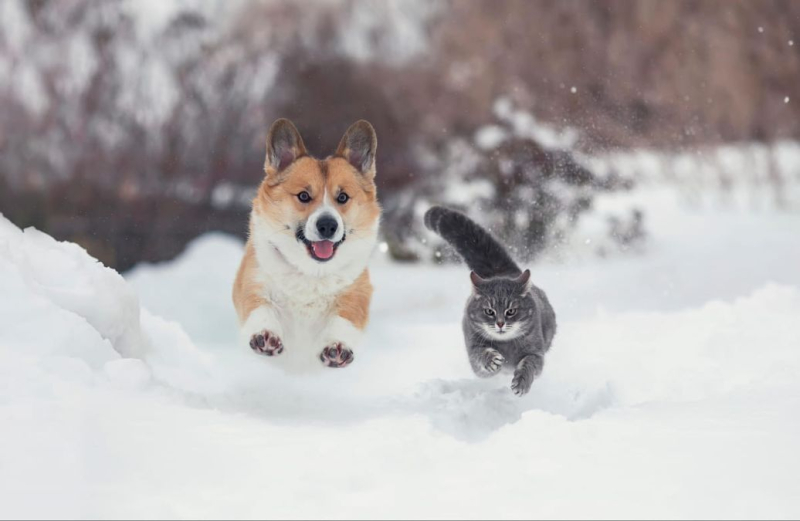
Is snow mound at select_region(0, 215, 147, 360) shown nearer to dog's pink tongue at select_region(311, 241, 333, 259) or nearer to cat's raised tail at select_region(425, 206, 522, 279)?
dog's pink tongue at select_region(311, 241, 333, 259)

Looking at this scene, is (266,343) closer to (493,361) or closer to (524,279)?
(493,361)

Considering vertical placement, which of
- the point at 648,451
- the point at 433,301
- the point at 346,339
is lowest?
the point at 648,451

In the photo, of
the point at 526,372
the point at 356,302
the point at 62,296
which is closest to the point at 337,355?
the point at 356,302

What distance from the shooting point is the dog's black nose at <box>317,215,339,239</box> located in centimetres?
400

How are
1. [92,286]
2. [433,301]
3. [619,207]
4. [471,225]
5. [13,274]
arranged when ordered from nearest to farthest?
[13,274] → [92,286] → [471,225] → [433,301] → [619,207]

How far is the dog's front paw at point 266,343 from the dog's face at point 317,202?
0.48 meters

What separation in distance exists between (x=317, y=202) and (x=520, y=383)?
4.23 feet

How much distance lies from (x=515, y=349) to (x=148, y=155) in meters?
5.26

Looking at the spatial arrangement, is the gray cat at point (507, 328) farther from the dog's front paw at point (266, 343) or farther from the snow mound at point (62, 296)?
the snow mound at point (62, 296)

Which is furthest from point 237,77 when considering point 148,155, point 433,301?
point 433,301

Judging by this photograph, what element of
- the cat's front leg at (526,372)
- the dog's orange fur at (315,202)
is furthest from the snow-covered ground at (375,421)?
the dog's orange fur at (315,202)

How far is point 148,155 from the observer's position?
856 cm

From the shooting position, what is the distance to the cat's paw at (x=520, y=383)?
4.13 m

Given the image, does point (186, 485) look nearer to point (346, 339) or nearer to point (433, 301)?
point (346, 339)
